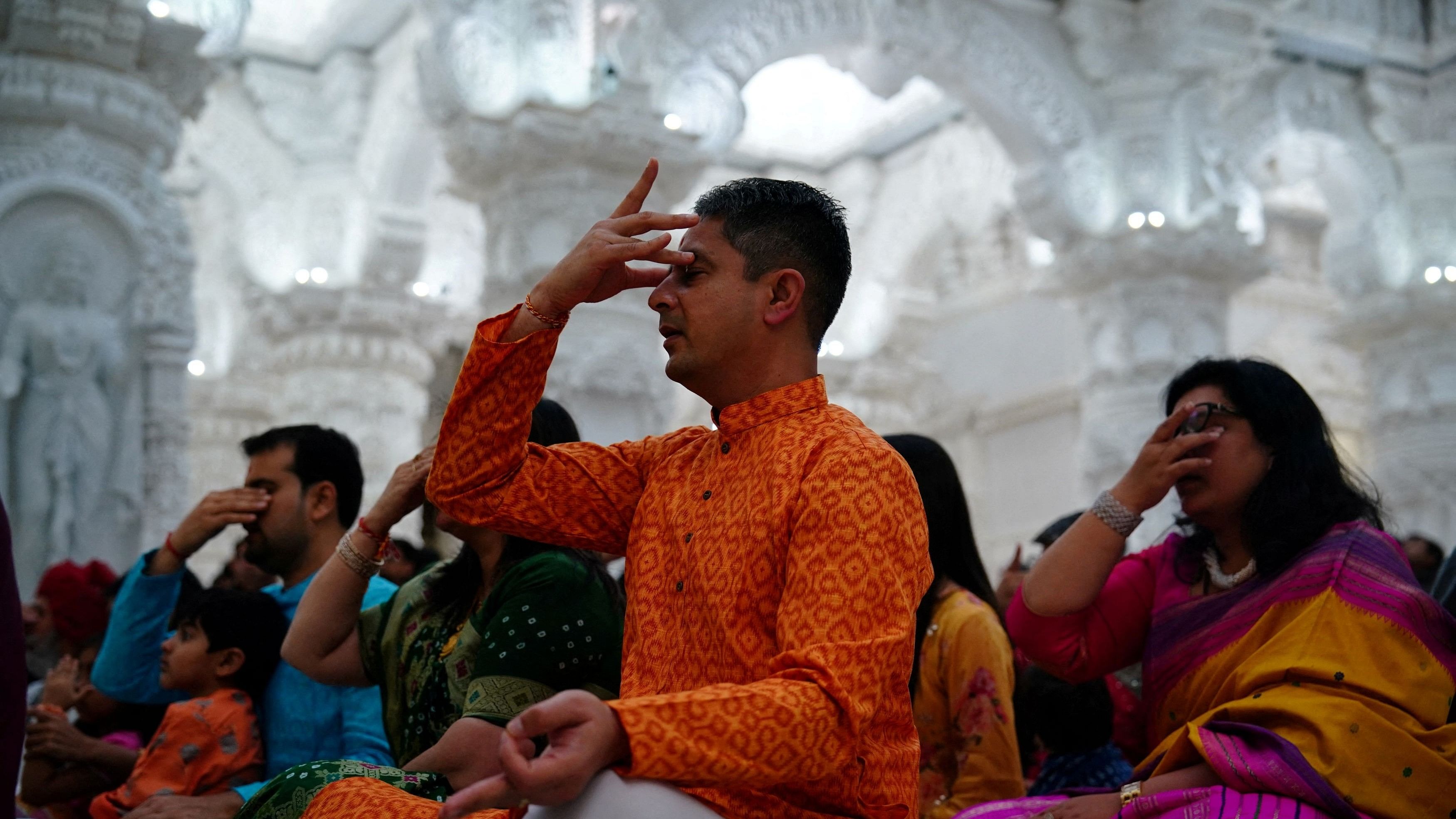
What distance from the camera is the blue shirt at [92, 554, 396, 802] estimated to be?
2.40 meters

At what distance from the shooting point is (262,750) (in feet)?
8.16

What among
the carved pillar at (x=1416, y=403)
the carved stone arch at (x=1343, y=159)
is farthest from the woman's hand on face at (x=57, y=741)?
the carved pillar at (x=1416, y=403)

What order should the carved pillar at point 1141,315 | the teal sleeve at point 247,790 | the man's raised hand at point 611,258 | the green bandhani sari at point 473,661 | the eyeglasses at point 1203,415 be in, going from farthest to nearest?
the carved pillar at point 1141,315, the teal sleeve at point 247,790, the eyeglasses at point 1203,415, the green bandhani sari at point 473,661, the man's raised hand at point 611,258

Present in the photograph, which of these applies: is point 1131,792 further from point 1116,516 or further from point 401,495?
point 401,495

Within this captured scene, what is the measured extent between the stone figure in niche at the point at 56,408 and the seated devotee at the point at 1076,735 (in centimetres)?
355

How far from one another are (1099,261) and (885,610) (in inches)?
248

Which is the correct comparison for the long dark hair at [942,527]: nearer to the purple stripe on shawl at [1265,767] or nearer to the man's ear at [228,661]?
the purple stripe on shawl at [1265,767]

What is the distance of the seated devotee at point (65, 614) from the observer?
3771mm

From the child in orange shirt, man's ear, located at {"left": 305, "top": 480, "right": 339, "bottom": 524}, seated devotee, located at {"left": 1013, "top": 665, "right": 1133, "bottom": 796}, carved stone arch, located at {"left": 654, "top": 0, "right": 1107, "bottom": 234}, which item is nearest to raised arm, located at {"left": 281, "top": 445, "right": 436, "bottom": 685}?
the child in orange shirt

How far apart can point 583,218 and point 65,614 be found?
2.74m

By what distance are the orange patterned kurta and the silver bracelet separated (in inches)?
26.3

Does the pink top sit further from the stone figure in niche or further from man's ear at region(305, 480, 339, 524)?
the stone figure in niche

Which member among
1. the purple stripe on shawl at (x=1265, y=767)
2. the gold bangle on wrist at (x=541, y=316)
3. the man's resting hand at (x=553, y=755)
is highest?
the gold bangle on wrist at (x=541, y=316)

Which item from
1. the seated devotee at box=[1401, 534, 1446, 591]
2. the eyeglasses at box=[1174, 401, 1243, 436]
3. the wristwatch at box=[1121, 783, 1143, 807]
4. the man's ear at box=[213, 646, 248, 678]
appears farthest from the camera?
the seated devotee at box=[1401, 534, 1446, 591]
